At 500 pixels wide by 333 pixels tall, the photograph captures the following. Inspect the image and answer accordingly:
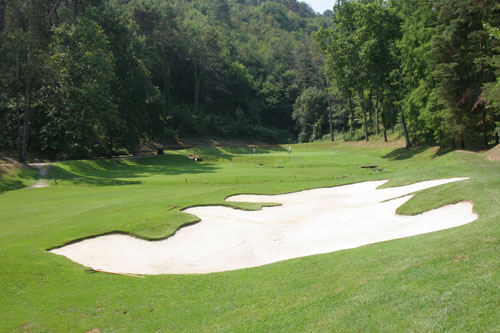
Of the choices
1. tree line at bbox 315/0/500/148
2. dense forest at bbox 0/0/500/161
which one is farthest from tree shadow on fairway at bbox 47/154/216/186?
tree line at bbox 315/0/500/148

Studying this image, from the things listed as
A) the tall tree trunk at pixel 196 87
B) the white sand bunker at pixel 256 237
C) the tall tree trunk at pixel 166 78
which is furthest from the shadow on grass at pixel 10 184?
the tall tree trunk at pixel 196 87

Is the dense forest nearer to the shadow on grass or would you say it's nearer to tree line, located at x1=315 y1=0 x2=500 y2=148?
tree line, located at x1=315 y1=0 x2=500 y2=148

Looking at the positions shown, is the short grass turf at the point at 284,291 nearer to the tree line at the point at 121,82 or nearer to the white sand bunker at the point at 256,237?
the white sand bunker at the point at 256,237

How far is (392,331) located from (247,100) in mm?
99398

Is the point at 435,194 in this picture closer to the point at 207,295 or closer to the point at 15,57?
the point at 207,295

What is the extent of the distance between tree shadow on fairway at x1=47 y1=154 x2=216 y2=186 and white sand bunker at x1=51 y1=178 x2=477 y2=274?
1765cm

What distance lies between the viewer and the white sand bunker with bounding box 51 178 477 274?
11492mm

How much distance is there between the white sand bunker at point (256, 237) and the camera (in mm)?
11492

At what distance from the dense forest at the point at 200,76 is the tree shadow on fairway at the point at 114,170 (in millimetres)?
4793

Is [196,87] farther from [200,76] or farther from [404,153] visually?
[404,153]

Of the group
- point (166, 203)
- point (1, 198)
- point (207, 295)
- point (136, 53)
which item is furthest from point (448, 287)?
point (136, 53)

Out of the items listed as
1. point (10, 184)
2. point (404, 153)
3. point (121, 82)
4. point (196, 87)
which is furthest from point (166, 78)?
point (10, 184)

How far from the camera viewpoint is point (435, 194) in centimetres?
1567

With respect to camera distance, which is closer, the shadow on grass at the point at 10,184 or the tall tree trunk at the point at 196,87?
the shadow on grass at the point at 10,184
